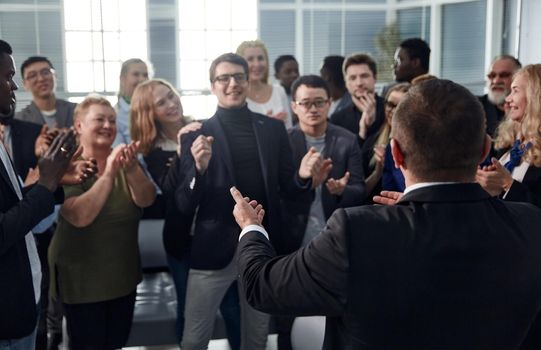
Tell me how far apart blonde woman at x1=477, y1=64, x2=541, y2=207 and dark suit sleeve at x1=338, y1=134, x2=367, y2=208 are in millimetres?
721

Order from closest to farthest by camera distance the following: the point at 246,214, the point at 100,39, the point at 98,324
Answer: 1. the point at 246,214
2. the point at 98,324
3. the point at 100,39

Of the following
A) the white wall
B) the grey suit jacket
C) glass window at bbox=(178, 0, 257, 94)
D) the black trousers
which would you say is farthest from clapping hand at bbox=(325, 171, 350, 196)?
glass window at bbox=(178, 0, 257, 94)

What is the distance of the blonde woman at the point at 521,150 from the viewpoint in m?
2.37

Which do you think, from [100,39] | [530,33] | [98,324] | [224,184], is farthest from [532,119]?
[100,39]

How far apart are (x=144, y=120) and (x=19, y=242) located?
55.8 inches

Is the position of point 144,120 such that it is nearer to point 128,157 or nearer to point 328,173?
point 128,157

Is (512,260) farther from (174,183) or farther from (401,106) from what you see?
(174,183)

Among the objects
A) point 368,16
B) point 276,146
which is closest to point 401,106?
point 276,146

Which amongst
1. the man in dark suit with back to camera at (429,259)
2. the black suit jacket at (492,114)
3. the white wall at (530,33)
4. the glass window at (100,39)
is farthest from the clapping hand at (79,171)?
the white wall at (530,33)

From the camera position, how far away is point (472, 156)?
129cm

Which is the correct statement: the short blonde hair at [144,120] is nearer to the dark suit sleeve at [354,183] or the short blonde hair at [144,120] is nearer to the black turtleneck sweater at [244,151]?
the black turtleneck sweater at [244,151]

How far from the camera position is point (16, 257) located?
1.93 metres

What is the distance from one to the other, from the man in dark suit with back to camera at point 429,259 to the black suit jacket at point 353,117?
2484mm

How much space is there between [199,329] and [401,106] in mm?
1821
